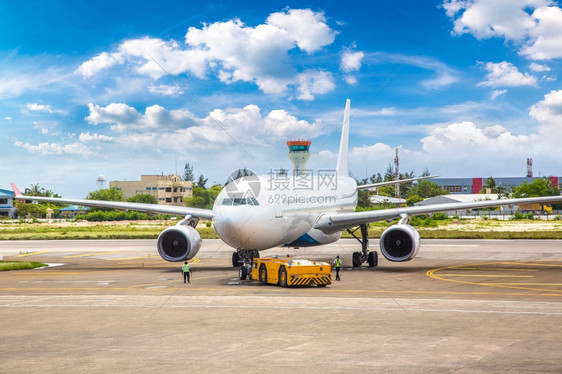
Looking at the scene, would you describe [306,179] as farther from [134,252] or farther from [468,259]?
[134,252]

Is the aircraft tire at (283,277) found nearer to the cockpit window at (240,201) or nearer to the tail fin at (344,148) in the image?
the cockpit window at (240,201)

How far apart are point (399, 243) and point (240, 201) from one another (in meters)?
9.22

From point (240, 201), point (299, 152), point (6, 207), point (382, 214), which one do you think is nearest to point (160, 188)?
point (6, 207)

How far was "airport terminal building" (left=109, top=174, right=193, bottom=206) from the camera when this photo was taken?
18150 centimetres

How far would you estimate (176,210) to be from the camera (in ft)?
119

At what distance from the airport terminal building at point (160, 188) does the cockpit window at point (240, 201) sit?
495 feet

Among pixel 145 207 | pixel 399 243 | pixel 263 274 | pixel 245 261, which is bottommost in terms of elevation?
pixel 263 274

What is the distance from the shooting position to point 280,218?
30422 mm

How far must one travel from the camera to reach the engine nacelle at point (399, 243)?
3171 cm

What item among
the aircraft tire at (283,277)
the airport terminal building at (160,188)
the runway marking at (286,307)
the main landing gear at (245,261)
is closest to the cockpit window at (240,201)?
the main landing gear at (245,261)

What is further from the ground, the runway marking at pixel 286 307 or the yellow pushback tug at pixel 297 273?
the yellow pushback tug at pixel 297 273

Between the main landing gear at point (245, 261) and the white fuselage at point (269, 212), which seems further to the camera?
the main landing gear at point (245, 261)

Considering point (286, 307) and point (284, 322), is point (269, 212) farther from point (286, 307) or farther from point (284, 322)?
point (284, 322)

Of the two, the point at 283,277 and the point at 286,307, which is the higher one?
the point at 283,277
